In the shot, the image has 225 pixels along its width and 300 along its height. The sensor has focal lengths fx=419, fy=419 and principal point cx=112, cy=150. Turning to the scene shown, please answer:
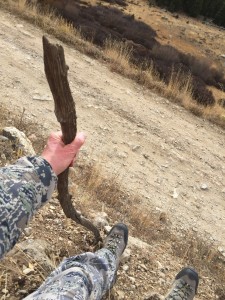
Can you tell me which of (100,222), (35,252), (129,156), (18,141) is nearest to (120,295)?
(35,252)

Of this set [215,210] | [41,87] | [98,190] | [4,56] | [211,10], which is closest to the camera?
[98,190]

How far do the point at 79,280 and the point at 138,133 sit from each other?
4810 mm

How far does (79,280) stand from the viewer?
2432 millimetres

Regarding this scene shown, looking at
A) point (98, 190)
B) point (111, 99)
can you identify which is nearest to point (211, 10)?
point (111, 99)

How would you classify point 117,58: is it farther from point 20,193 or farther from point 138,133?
point 20,193

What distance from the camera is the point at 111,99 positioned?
786cm

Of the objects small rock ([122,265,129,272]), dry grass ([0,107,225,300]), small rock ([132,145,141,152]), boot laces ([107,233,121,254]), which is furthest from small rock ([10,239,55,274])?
small rock ([132,145,141,152])

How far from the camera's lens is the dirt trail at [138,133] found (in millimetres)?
5867

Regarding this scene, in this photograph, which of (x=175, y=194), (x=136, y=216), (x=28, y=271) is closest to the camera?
(x=28, y=271)

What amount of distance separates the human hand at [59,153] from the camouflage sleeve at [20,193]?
0.08 meters

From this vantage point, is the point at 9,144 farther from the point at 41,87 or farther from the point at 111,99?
the point at 111,99

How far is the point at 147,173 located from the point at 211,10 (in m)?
39.9

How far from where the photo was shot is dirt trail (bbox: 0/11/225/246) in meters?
5.87

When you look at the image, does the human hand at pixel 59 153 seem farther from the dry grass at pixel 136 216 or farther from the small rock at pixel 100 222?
the dry grass at pixel 136 216
